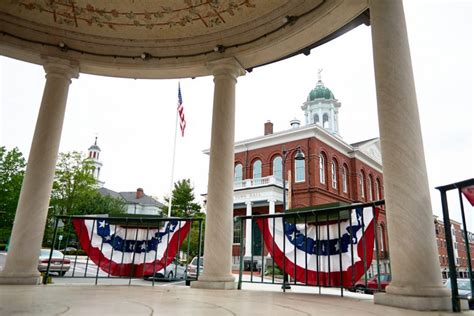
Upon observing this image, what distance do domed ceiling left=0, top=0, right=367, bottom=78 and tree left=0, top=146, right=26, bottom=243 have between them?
30827 millimetres

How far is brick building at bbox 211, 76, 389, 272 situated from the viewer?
27828 millimetres

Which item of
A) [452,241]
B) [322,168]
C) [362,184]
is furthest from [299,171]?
[452,241]

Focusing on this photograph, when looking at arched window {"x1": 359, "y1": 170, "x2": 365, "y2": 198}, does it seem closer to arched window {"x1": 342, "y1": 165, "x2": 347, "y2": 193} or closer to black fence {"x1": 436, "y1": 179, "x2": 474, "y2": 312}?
arched window {"x1": 342, "y1": 165, "x2": 347, "y2": 193}

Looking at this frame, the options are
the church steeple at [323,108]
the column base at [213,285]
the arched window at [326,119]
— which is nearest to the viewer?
the column base at [213,285]

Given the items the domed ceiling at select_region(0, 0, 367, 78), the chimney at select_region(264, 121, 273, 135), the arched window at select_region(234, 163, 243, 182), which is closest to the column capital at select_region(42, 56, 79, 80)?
the domed ceiling at select_region(0, 0, 367, 78)

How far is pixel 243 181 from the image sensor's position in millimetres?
29562

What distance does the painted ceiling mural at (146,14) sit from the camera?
680 cm

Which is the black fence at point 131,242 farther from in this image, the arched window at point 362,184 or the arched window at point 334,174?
the arched window at point 362,184

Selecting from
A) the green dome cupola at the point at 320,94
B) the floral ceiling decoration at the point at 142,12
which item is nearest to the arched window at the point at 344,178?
the green dome cupola at the point at 320,94

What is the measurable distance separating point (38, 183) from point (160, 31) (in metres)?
4.22

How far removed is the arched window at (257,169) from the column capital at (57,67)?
24759mm

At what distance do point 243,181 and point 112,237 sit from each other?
23383 mm

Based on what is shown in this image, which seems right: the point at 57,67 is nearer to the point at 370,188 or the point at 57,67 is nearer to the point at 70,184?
the point at 70,184

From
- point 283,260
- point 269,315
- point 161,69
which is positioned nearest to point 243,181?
point 161,69
